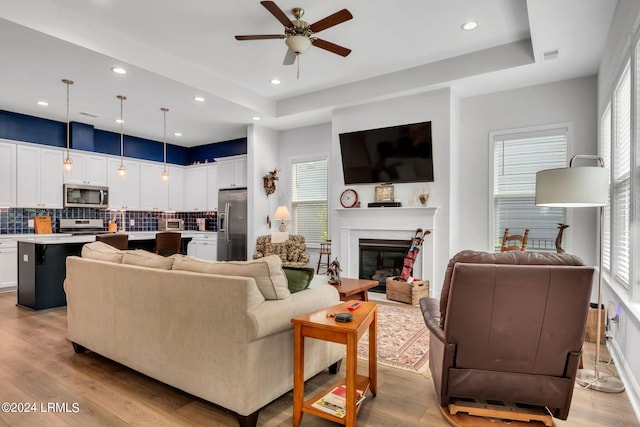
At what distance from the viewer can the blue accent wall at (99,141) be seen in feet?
19.9

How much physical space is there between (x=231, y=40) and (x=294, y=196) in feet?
11.3

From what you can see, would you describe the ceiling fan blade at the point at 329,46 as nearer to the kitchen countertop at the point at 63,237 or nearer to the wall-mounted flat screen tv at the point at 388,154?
the wall-mounted flat screen tv at the point at 388,154

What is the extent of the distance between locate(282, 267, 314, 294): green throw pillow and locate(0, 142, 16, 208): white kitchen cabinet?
231 inches

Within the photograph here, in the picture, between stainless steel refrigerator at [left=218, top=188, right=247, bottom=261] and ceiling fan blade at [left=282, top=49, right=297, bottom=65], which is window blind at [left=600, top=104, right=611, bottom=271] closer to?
ceiling fan blade at [left=282, top=49, right=297, bottom=65]

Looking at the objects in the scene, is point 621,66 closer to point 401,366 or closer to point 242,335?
point 401,366

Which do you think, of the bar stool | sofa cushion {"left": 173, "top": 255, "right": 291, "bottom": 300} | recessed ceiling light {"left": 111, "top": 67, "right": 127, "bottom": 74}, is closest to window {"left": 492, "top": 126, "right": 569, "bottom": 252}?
the bar stool

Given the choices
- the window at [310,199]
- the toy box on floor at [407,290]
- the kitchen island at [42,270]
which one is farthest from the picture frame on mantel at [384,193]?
the kitchen island at [42,270]

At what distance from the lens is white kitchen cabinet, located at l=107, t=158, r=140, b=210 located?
7199 mm

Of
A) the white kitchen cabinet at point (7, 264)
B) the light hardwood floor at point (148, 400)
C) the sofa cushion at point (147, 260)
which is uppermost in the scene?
the sofa cushion at point (147, 260)

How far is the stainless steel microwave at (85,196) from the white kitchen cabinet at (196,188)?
5.80 feet

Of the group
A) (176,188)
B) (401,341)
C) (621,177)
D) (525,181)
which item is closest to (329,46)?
(621,177)

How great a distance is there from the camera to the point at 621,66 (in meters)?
2.87

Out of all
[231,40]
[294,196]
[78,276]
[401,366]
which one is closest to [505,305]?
[401,366]

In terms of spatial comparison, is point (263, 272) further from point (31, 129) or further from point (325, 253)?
point (31, 129)
